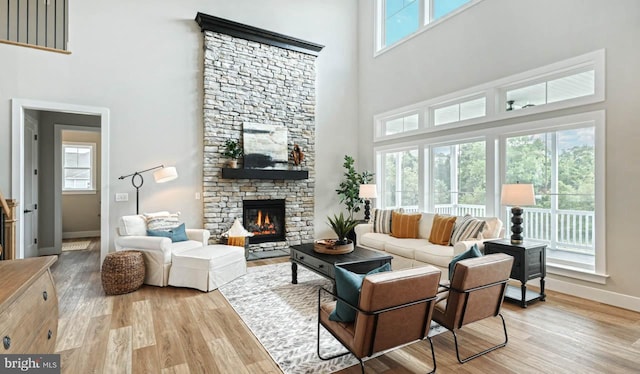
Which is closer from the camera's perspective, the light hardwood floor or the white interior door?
the light hardwood floor

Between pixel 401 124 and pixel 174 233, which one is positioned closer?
pixel 174 233

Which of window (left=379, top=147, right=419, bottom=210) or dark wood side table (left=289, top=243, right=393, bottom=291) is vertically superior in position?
window (left=379, top=147, right=419, bottom=210)

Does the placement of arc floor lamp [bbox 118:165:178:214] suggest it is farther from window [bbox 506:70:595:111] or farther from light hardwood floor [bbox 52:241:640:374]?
window [bbox 506:70:595:111]

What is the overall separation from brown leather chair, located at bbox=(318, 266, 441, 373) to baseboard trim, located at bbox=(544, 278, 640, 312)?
2.87 m

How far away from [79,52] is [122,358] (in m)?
4.57

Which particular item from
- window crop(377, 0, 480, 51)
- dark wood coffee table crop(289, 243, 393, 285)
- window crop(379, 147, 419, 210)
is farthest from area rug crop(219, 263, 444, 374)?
window crop(377, 0, 480, 51)

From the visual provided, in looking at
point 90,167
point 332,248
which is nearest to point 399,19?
point 332,248

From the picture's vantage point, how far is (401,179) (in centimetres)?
664

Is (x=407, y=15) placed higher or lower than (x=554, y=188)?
higher

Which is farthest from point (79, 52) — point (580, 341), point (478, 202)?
point (580, 341)

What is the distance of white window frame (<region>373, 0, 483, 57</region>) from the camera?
5.42 metres

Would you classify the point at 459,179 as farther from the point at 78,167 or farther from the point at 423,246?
the point at 78,167

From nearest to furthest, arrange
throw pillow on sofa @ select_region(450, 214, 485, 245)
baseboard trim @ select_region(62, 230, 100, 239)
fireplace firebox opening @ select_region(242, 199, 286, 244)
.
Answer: throw pillow on sofa @ select_region(450, 214, 485, 245) < fireplace firebox opening @ select_region(242, 199, 286, 244) < baseboard trim @ select_region(62, 230, 100, 239)

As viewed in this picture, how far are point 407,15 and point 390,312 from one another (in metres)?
6.25
